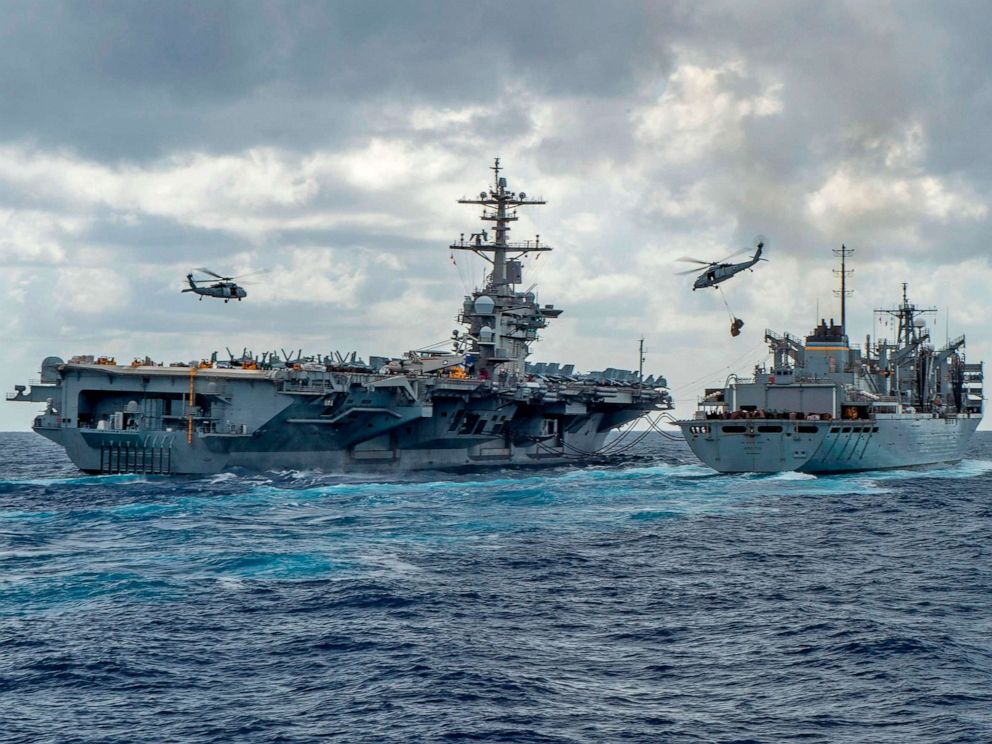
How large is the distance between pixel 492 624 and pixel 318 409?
2461 cm

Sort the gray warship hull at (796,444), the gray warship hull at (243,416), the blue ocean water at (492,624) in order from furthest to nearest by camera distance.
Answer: the gray warship hull at (796,444), the gray warship hull at (243,416), the blue ocean water at (492,624)

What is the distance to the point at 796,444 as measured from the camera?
40.8 m

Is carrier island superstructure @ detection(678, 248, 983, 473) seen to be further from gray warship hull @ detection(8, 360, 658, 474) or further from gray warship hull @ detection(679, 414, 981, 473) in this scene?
gray warship hull @ detection(8, 360, 658, 474)

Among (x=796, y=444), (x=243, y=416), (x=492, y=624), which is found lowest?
(x=492, y=624)

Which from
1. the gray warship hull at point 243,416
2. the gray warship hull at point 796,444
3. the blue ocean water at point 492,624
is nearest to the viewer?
the blue ocean water at point 492,624

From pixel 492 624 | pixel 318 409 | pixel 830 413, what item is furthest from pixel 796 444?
pixel 492 624

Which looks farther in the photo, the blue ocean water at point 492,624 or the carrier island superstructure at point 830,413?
the carrier island superstructure at point 830,413

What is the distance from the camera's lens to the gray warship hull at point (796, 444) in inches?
1604

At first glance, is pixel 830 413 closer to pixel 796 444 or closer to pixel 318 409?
pixel 796 444

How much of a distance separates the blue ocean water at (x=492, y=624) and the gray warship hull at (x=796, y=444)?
9.68 meters

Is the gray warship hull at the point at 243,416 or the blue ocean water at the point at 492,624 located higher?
the gray warship hull at the point at 243,416

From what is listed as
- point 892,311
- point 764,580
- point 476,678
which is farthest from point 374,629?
point 892,311

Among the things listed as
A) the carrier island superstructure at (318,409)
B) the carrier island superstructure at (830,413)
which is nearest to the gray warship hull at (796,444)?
the carrier island superstructure at (830,413)

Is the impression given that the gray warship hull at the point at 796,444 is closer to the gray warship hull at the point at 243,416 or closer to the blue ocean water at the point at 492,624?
the gray warship hull at the point at 243,416
